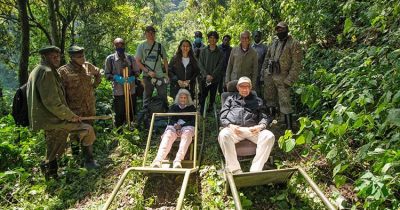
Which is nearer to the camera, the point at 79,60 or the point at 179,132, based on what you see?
the point at 79,60

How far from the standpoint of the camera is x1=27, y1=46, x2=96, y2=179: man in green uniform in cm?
489

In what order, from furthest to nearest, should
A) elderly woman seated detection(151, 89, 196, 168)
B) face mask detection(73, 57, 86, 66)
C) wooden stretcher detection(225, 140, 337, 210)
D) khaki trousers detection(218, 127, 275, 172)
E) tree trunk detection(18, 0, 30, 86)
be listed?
tree trunk detection(18, 0, 30, 86), face mask detection(73, 57, 86, 66), elderly woman seated detection(151, 89, 196, 168), khaki trousers detection(218, 127, 275, 172), wooden stretcher detection(225, 140, 337, 210)

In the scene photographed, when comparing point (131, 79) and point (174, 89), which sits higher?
point (131, 79)

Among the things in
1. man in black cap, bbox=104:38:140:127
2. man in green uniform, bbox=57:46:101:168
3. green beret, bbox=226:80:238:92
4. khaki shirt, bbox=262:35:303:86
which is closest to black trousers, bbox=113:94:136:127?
man in black cap, bbox=104:38:140:127

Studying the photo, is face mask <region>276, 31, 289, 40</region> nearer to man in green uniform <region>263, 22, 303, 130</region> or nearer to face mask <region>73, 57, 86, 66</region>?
man in green uniform <region>263, 22, 303, 130</region>

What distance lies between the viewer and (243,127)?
5.48 meters

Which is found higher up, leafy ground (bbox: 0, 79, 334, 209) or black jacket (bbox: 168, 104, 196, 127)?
black jacket (bbox: 168, 104, 196, 127)

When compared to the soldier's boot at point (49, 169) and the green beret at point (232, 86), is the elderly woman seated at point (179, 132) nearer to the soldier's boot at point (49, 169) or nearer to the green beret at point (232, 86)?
the green beret at point (232, 86)

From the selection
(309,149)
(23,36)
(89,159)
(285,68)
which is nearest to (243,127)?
(309,149)

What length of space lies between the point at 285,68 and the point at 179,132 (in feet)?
7.83

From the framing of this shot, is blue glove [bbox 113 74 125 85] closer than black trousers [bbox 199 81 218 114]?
Yes

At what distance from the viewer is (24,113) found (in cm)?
536

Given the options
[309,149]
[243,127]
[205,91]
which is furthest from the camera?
[205,91]

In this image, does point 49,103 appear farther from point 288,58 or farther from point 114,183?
point 288,58
